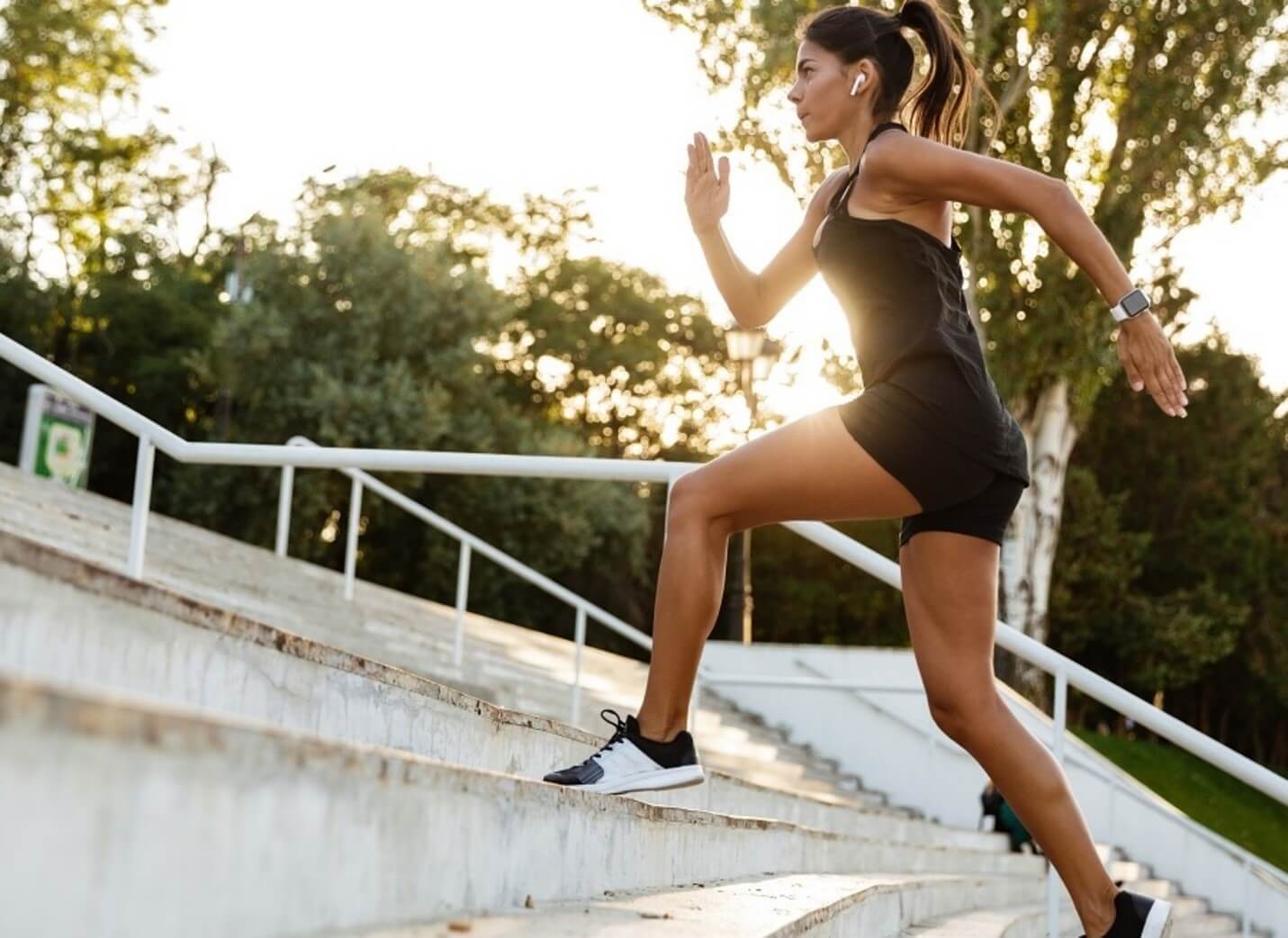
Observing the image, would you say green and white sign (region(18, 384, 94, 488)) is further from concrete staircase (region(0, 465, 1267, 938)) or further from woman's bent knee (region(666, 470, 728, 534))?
woman's bent knee (region(666, 470, 728, 534))

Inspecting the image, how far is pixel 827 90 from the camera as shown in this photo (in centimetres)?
307

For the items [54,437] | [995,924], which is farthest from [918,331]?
[54,437]

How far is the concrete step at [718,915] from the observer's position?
1.98 metres

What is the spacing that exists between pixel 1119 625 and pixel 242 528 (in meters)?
17.2

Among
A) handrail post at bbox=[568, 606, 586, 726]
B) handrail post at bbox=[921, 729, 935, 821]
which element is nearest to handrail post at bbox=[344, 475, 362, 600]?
handrail post at bbox=[568, 606, 586, 726]

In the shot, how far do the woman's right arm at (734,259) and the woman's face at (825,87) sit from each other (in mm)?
319

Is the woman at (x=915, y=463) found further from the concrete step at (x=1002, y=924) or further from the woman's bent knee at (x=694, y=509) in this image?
the concrete step at (x=1002, y=924)

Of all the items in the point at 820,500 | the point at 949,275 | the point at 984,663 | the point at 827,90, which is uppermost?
the point at 827,90

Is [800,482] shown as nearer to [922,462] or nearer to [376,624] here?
[922,462]

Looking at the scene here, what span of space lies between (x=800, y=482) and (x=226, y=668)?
111 centimetres

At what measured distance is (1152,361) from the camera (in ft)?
9.26

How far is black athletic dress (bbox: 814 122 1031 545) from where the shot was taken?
2.77 m

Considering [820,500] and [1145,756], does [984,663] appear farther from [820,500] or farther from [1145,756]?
[1145,756]

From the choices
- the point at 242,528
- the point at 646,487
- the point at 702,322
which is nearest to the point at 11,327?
the point at 242,528
